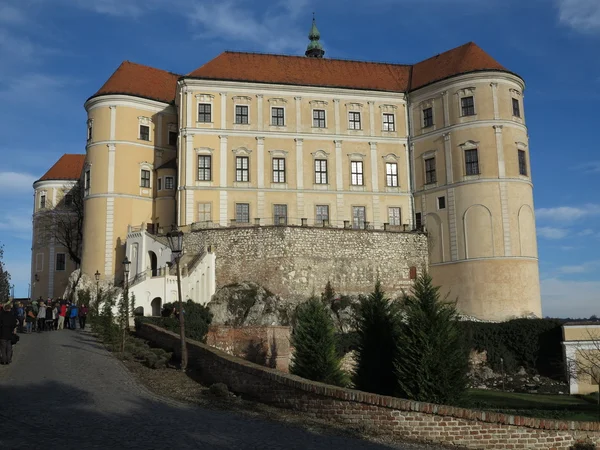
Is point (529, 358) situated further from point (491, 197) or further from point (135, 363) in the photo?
point (135, 363)

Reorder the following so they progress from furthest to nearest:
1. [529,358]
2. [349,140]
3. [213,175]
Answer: [349,140] < [213,175] < [529,358]

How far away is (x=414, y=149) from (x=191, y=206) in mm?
17516

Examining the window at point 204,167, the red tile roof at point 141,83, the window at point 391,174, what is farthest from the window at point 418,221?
the red tile roof at point 141,83

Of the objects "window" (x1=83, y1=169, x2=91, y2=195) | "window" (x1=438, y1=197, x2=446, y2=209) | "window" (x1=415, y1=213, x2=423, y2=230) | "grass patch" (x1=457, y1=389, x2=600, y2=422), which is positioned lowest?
"grass patch" (x1=457, y1=389, x2=600, y2=422)

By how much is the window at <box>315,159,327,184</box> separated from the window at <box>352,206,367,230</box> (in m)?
3.09

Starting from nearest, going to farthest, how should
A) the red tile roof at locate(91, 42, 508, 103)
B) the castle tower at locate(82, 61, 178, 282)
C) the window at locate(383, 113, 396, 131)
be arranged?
the castle tower at locate(82, 61, 178, 282)
the red tile roof at locate(91, 42, 508, 103)
the window at locate(383, 113, 396, 131)

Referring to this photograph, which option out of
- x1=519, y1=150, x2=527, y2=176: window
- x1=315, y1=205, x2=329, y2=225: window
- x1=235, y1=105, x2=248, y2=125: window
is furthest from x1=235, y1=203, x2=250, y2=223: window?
x1=519, y1=150, x2=527, y2=176: window

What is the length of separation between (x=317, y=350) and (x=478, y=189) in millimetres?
27996

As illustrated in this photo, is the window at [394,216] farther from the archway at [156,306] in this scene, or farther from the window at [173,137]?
the archway at [156,306]

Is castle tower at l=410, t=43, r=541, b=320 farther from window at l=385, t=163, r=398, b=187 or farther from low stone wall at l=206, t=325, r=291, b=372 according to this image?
low stone wall at l=206, t=325, r=291, b=372

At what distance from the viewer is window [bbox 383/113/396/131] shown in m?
51.8

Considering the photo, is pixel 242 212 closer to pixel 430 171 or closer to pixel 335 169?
pixel 335 169

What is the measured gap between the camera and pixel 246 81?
49094 millimetres

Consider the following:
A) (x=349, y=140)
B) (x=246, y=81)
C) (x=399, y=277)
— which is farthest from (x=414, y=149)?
(x=246, y=81)
